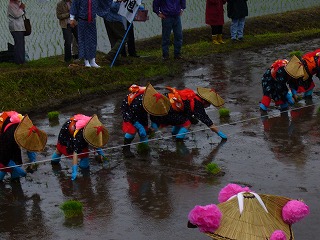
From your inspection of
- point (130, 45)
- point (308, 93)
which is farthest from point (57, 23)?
point (308, 93)

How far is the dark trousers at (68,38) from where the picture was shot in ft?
49.2

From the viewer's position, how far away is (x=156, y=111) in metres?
Result: 9.88

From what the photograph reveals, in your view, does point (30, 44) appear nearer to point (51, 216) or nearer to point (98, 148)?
point (98, 148)

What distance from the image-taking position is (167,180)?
901 centimetres

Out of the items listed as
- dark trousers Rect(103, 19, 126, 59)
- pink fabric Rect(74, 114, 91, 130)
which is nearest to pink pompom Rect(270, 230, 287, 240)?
pink fabric Rect(74, 114, 91, 130)

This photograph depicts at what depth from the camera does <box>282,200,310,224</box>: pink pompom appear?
17.7 ft

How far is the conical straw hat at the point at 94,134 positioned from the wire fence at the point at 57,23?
776cm

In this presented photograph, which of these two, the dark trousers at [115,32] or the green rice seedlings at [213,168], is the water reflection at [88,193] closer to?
the green rice seedlings at [213,168]

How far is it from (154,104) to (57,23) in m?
10.9

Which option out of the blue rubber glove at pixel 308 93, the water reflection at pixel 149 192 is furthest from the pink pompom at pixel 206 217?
the blue rubber glove at pixel 308 93

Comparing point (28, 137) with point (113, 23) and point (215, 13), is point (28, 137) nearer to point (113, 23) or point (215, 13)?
point (113, 23)

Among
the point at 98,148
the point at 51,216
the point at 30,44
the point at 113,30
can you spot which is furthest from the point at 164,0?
the point at 51,216

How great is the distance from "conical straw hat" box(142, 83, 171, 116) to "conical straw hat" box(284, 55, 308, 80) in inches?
98.9

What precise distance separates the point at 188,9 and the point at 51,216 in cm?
1520
